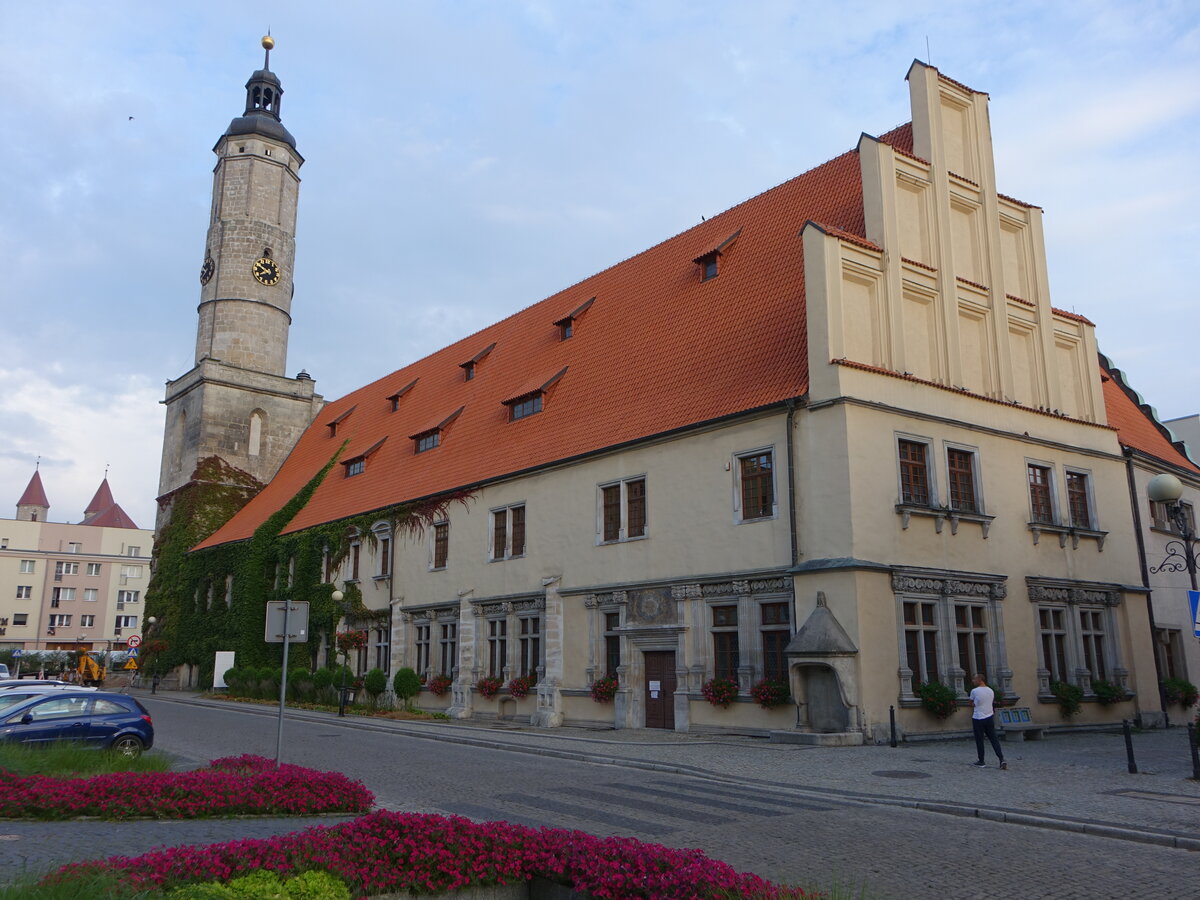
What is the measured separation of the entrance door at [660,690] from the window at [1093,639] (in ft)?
35.1

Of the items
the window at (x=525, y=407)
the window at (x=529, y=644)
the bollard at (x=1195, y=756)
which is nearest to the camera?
the bollard at (x=1195, y=756)

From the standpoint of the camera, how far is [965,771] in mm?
15797

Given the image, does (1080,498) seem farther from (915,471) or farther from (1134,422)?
(1134,422)

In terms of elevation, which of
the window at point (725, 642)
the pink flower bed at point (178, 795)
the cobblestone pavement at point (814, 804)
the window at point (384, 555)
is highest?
the window at point (384, 555)

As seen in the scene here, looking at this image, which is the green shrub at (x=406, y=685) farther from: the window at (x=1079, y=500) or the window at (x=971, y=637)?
the window at (x=1079, y=500)

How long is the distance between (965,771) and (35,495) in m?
126

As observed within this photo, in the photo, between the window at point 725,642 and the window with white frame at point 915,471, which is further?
the window at point 725,642

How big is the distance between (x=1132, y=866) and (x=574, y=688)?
735 inches

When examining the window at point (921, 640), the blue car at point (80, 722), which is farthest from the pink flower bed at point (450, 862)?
the window at point (921, 640)

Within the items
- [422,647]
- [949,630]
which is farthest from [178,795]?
[422,647]

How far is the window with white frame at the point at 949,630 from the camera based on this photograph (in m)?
21.2

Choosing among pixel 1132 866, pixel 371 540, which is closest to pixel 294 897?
pixel 1132 866

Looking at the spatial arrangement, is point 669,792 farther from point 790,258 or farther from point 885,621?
point 790,258

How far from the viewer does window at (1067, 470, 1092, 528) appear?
86.8ft
